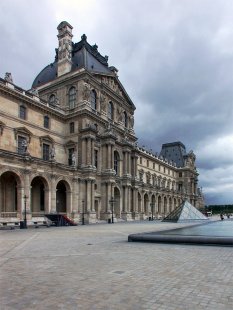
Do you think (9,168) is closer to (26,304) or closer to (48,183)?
(48,183)

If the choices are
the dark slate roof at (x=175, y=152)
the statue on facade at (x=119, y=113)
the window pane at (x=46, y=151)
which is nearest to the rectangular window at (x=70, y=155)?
the window pane at (x=46, y=151)

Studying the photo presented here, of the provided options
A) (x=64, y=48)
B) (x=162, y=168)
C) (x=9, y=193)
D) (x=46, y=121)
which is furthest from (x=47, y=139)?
(x=162, y=168)

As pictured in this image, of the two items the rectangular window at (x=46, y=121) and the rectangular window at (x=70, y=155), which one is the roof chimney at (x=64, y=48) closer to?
the rectangular window at (x=46, y=121)

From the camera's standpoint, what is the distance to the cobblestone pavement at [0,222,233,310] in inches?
246

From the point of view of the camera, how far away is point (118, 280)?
8016mm

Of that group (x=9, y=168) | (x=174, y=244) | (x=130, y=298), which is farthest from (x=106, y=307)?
(x=9, y=168)

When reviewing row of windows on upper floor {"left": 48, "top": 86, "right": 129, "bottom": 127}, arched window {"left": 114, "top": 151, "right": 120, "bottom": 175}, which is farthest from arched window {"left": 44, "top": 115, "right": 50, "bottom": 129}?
arched window {"left": 114, "top": 151, "right": 120, "bottom": 175}

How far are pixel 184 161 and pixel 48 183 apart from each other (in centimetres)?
8057

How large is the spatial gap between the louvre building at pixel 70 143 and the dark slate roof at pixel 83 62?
0.18 m

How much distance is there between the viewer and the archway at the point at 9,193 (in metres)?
37.5

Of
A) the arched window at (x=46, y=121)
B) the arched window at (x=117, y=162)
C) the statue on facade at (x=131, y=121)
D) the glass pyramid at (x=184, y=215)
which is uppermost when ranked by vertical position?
the statue on facade at (x=131, y=121)

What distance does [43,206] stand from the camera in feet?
140

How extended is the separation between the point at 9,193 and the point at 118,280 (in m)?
32.7

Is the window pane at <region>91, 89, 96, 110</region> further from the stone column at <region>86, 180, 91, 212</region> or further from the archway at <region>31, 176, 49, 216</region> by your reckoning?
the archway at <region>31, 176, 49, 216</region>
